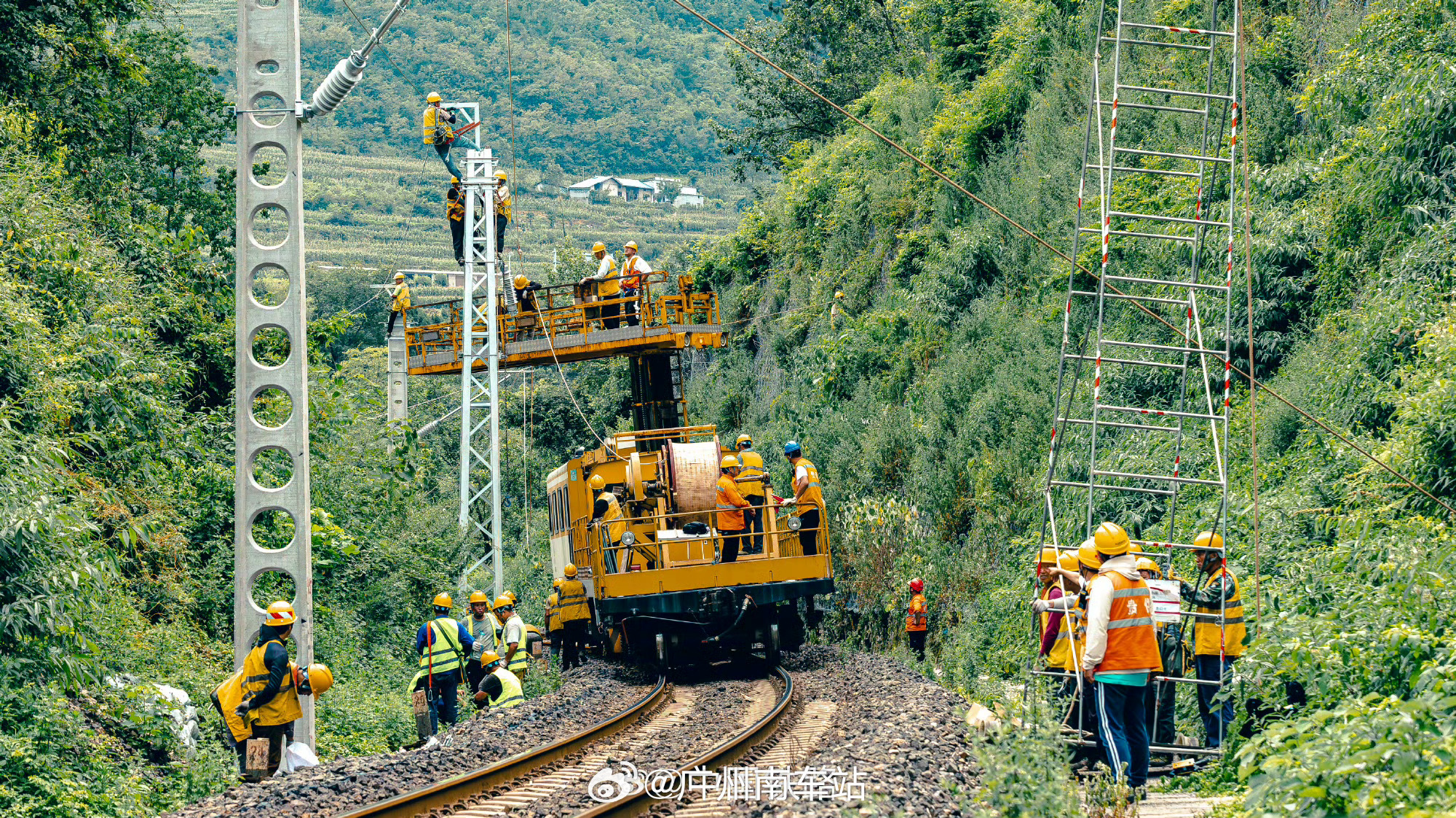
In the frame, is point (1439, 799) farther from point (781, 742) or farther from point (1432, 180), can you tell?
point (1432, 180)

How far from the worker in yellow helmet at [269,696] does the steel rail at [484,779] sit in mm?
1555

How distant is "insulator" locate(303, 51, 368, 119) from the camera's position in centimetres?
1270

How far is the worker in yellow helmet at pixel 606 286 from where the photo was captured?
866 inches

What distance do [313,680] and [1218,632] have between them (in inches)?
292

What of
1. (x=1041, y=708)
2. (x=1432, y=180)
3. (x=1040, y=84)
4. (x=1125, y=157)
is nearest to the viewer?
(x=1041, y=708)

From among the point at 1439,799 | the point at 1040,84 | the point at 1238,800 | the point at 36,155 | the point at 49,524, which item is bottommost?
the point at 1238,800

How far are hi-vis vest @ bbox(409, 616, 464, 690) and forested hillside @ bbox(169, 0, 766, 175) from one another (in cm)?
10668

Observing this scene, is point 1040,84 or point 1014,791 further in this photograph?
point 1040,84

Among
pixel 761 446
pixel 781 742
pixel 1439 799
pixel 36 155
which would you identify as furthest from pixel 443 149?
pixel 1439 799

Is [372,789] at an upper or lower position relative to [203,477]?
lower

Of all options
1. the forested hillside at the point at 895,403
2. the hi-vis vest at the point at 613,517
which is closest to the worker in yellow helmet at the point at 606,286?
the forested hillside at the point at 895,403

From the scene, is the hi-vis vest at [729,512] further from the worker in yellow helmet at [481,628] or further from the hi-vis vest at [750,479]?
the worker in yellow helmet at [481,628]

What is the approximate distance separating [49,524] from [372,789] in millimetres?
3566

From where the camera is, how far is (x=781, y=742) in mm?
11062
